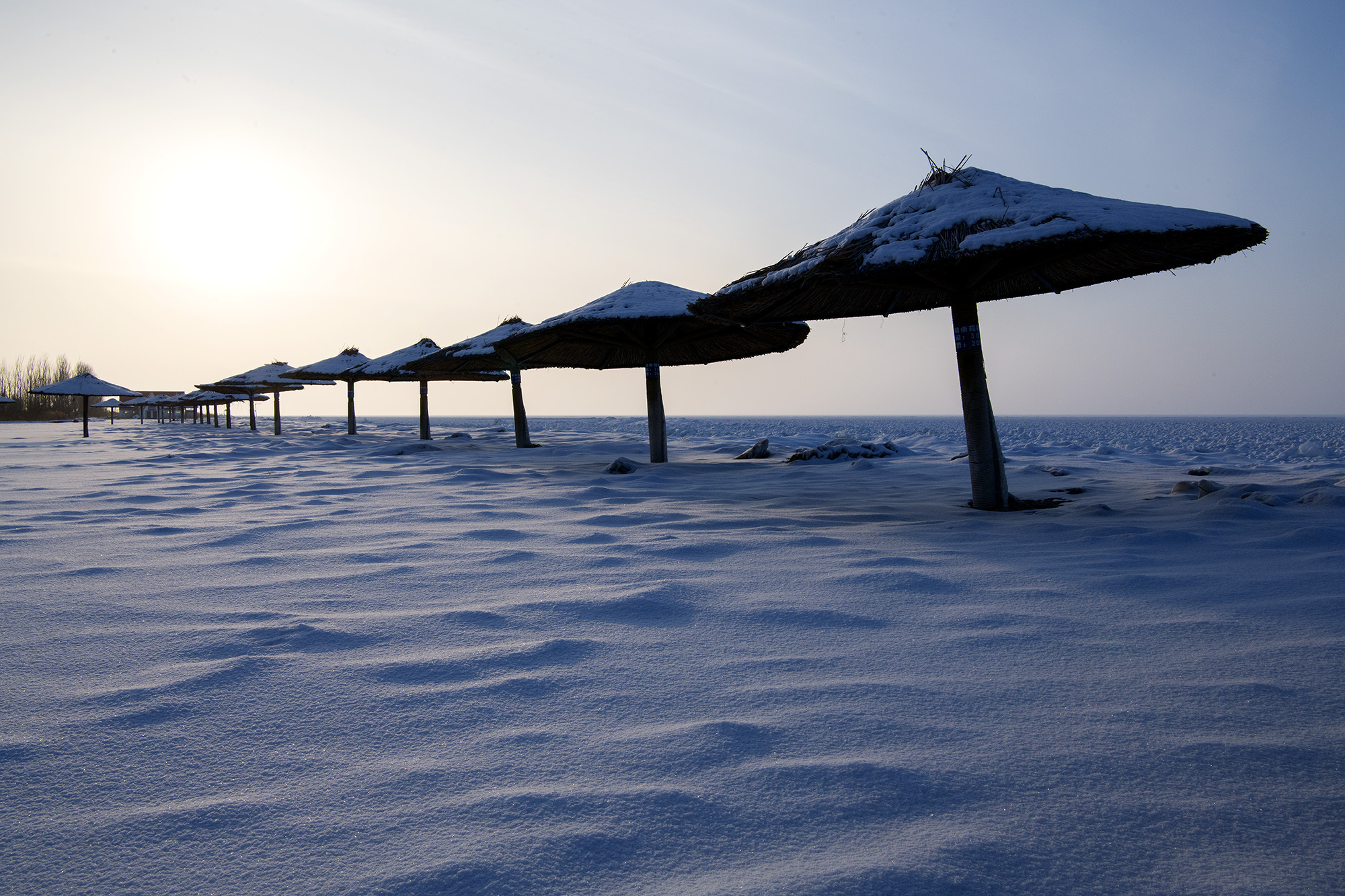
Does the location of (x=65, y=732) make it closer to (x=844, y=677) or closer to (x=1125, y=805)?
(x=844, y=677)

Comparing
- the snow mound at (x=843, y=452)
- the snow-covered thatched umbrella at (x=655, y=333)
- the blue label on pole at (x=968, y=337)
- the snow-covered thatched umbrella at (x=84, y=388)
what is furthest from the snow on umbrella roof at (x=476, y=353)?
the snow-covered thatched umbrella at (x=84, y=388)

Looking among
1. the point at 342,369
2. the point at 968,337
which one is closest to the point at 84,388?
the point at 342,369

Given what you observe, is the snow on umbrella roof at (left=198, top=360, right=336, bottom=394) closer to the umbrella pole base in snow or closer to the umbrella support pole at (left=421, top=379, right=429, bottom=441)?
the umbrella support pole at (left=421, top=379, right=429, bottom=441)

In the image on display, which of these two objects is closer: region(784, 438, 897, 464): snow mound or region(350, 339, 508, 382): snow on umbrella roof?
region(784, 438, 897, 464): snow mound

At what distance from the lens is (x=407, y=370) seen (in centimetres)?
1584

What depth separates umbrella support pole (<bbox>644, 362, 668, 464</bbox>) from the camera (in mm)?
9250

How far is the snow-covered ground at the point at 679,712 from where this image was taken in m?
1.08

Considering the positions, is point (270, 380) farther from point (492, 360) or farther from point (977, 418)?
point (977, 418)

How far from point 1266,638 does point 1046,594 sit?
24.5 inches

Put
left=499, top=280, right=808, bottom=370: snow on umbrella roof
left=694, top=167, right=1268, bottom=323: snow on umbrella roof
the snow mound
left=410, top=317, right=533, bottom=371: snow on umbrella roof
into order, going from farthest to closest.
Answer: left=410, top=317, right=533, bottom=371: snow on umbrella roof < the snow mound < left=499, top=280, right=808, bottom=370: snow on umbrella roof < left=694, top=167, right=1268, bottom=323: snow on umbrella roof

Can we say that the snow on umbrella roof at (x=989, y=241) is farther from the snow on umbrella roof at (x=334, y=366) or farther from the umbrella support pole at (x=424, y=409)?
the snow on umbrella roof at (x=334, y=366)

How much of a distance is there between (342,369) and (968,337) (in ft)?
57.2

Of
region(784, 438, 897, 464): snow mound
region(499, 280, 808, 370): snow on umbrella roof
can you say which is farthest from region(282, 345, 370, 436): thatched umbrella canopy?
region(784, 438, 897, 464): snow mound

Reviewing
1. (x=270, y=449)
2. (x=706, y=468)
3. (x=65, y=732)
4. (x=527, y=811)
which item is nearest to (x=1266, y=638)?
(x=527, y=811)
